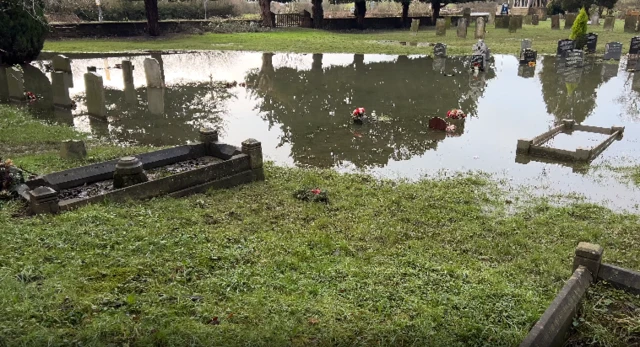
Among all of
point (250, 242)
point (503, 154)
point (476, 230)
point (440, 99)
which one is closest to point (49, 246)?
point (250, 242)

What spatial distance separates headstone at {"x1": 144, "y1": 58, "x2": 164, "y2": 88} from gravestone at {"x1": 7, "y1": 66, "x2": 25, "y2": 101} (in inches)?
145

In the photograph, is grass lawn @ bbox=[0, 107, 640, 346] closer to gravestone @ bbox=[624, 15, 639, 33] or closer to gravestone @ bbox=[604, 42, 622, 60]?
gravestone @ bbox=[604, 42, 622, 60]

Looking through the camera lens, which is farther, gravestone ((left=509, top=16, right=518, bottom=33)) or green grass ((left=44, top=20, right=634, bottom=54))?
gravestone ((left=509, top=16, right=518, bottom=33))

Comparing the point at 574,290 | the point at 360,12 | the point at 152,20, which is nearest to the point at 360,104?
the point at 574,290

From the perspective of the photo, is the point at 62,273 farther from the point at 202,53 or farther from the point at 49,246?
the point at 202,53

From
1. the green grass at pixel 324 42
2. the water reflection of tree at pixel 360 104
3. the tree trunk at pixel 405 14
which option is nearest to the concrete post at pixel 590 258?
the water reflection of tree at pixel 360 104

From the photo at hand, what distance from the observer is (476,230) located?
6.61 metres

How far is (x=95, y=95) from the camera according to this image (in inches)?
514

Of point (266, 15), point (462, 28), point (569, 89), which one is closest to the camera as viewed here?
point (569, 89)

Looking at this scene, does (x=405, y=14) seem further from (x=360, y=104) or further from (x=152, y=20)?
(x=360, y=104)

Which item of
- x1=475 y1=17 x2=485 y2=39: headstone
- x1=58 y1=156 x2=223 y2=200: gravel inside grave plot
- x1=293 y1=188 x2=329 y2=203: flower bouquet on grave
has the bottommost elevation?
x1=293 y1=188 x2=329 y2=203: flower bouquet on grave

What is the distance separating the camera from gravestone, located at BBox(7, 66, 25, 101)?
14562mm

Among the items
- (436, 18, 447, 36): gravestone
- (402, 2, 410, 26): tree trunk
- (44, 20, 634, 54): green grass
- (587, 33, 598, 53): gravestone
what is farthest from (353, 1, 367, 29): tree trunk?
(587, 33, 598, 53): gravestone

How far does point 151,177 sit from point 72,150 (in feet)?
7.26
